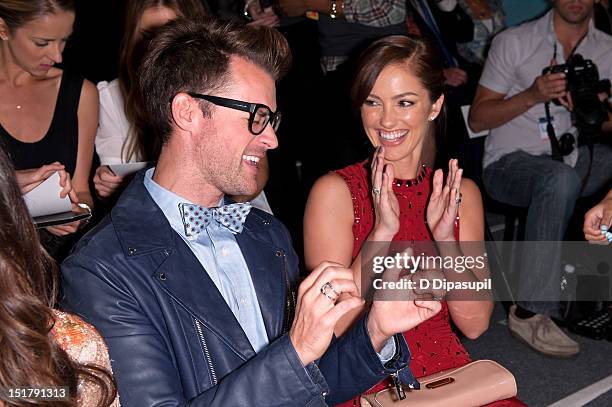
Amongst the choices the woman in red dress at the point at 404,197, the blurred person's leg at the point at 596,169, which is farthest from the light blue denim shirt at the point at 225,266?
the blurred person's leg at the point at 596,169

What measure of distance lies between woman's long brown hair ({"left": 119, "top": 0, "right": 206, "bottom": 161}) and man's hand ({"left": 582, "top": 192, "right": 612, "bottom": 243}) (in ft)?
5.29

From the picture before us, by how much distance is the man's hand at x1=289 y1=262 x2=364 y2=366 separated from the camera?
4.29 feet

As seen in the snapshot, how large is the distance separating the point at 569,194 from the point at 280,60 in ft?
7.03

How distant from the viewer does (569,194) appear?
3.48 m

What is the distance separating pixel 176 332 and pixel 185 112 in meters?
0.51

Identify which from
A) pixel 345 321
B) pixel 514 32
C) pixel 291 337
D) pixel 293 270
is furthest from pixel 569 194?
pixel 291 337

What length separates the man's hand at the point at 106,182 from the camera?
244cm

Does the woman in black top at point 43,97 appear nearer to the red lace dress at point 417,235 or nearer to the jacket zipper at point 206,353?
the red lace dress at point 417,235

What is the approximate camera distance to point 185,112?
1.68m

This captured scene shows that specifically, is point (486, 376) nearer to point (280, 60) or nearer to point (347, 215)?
point (347, 215)

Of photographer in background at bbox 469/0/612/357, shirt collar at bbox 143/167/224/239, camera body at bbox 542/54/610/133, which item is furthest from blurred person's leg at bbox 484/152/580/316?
shirt collar at bbox 143/167/224/239

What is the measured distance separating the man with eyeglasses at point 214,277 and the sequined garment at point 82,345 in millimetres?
Result: 160

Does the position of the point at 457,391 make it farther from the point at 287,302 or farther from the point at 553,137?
the point at 553,137

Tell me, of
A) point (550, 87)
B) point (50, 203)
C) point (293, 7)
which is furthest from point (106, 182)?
point (550, 87)
